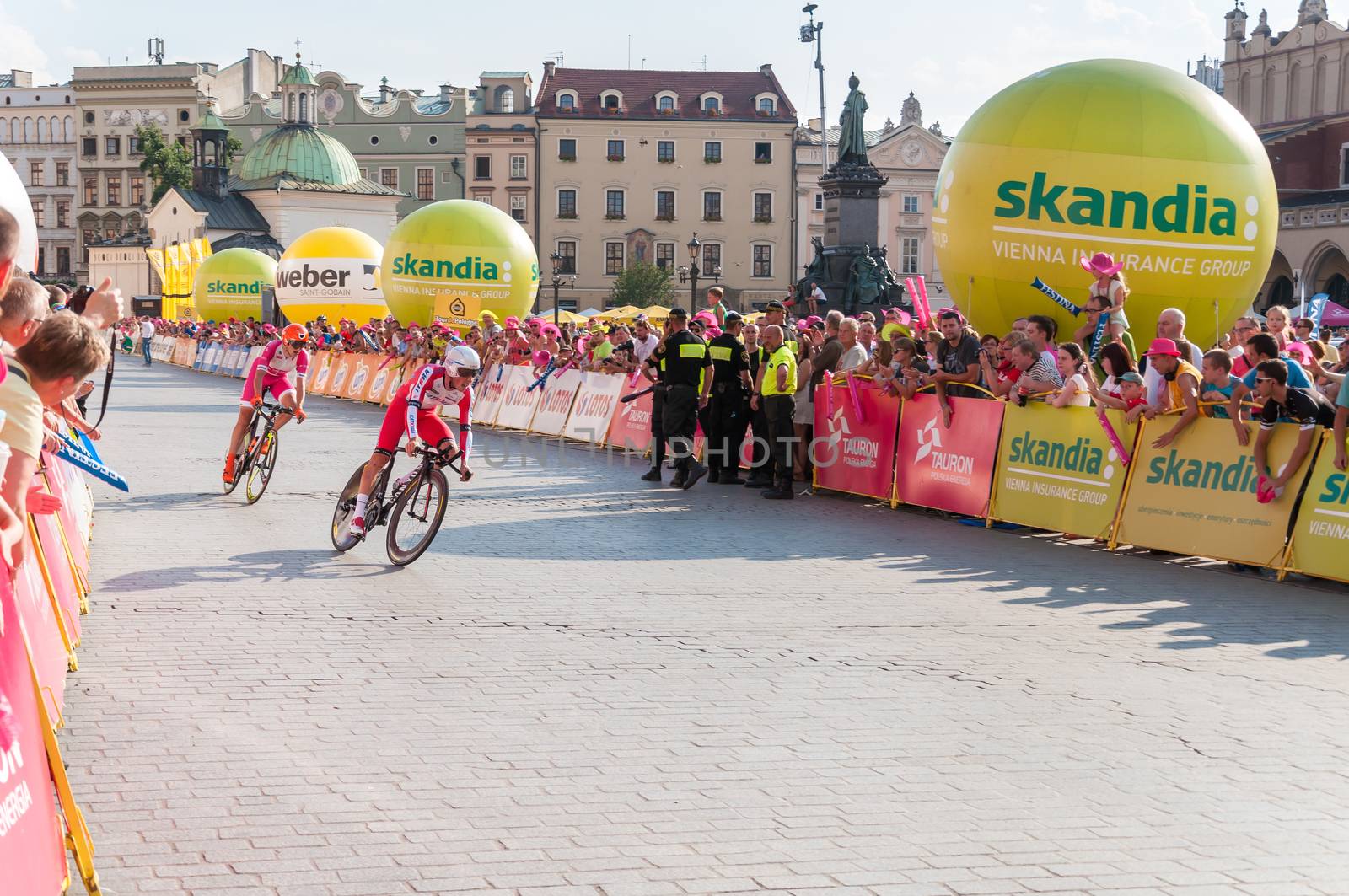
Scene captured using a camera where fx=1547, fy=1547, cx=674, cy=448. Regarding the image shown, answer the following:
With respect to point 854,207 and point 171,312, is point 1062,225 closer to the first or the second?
point 854,207

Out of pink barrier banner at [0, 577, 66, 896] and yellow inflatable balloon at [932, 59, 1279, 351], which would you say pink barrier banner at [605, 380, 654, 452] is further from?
pink barrier banner at [0, 577, 66, 896]

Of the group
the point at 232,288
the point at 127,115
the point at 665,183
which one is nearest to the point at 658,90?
the point at 665,183

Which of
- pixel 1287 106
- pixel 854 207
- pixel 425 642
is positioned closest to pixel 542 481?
pixel 425 642

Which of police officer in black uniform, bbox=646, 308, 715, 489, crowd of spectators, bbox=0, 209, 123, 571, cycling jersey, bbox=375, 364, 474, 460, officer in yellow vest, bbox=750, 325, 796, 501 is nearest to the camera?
crowd of spectators, bbox=0, 209, 123, 571

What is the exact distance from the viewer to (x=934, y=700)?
7227 mm

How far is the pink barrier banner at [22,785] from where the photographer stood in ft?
13.3

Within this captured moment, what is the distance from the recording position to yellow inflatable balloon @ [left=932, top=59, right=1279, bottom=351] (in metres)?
15.0

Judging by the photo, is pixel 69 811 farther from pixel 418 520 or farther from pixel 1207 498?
pixel 1207 498

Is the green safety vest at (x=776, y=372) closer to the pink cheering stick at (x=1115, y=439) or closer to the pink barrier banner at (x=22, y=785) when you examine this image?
the pink cheering stick at (x=1115, y=439)

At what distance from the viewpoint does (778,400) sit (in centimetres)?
1638

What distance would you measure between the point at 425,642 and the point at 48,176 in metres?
128

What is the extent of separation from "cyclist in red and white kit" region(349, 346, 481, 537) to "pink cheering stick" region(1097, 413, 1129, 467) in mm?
5211

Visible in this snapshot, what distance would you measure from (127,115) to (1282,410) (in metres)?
121

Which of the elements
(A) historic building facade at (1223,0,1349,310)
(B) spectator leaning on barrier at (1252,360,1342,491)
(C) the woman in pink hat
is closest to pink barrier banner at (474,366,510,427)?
(C) the woman in pink hat
